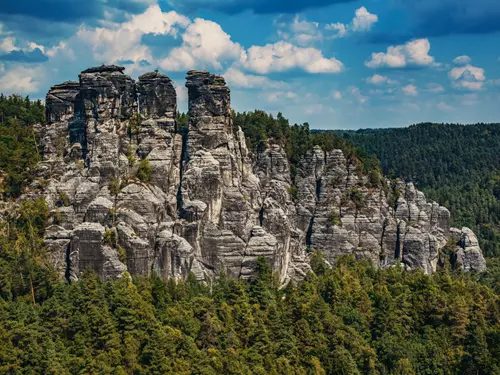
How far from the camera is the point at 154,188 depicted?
235 ft

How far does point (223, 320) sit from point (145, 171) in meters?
17.5

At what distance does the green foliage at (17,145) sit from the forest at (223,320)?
0.14m

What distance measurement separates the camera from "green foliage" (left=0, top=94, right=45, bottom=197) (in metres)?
71.8

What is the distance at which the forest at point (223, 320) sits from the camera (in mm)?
54906

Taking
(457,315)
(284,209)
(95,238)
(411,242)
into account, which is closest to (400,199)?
(411,242)

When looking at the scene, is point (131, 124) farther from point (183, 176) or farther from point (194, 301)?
point (194, 301)

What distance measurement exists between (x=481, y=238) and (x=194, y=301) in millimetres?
81410

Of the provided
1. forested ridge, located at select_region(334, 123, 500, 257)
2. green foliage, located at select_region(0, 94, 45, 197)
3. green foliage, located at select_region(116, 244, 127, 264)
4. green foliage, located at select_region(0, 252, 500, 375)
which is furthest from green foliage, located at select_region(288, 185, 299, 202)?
forested ridge, located at select_region(334, 123, 500, 257)

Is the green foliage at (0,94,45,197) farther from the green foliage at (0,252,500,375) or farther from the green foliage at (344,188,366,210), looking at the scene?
the green foliage at (344,188,366,210)

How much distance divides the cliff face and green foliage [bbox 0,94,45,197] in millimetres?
1993

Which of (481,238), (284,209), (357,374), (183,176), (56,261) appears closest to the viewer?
(357,374)

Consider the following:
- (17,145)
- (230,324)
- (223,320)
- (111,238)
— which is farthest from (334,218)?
(17,145)

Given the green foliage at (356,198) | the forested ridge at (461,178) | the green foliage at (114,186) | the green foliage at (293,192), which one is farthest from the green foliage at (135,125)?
the forested ridge at (461,178)

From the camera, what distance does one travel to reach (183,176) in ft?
237
